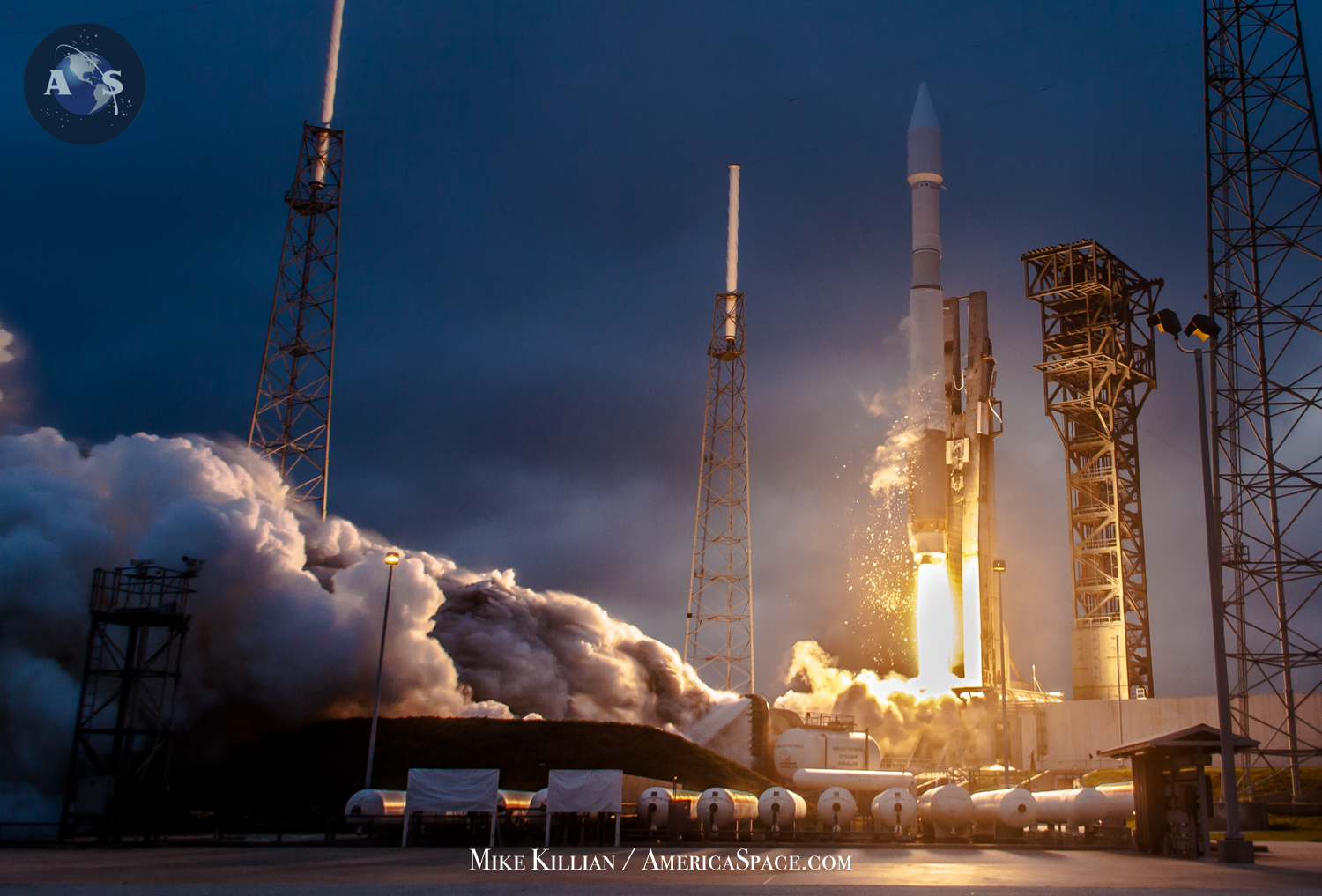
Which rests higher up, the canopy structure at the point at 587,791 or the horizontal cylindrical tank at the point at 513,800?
the canopy structure at the point at 587,791

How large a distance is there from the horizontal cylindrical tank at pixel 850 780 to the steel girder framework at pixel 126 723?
101 ft

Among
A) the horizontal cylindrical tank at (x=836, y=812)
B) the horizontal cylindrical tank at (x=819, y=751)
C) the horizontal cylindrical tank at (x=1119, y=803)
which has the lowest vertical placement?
the horizontal cylindrical tank at (x=836, y=812)

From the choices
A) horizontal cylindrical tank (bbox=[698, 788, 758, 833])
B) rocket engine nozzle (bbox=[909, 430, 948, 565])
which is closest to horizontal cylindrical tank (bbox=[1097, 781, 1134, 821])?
horizontal cylindrical tank (bbox=[698, 788, 758, 833])

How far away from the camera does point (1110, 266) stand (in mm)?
83062

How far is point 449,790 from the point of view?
3288 cm

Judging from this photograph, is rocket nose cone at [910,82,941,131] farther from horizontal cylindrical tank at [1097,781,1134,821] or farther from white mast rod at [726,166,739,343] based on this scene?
horizontal cylindrical tank at [1097,781,1134,821]

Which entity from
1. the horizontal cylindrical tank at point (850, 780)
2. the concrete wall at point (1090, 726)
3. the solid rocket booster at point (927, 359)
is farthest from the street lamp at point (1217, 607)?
the solid rocket booster at point (927, 359)

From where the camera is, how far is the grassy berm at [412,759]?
148ft

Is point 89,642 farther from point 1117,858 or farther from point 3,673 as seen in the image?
point 1117,858

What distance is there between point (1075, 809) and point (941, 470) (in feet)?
120

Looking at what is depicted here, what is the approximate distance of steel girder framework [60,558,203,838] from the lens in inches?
1394

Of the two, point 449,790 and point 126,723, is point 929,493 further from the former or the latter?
point 126,723

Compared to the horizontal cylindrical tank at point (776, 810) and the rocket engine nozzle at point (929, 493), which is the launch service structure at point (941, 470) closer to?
the rocket engine nozzle at point (929, 493)

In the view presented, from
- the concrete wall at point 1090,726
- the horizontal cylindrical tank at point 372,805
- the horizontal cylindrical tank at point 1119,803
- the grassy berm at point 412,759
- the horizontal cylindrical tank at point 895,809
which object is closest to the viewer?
the horizontal cylindrical tank at point 372,805
